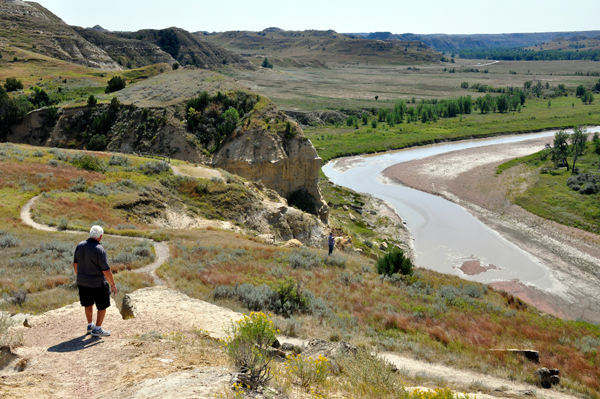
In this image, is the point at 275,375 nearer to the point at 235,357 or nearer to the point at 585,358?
the point at 235,357

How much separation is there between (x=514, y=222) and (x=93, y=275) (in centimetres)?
5278

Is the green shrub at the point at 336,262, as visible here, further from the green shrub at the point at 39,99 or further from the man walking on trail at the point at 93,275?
the green shrub at the point at 39,99

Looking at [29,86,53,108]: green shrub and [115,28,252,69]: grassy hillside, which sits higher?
[115,28,252,69]: grassy hillside

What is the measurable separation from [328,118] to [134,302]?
11359 centimetres

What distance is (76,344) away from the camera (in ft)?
28.8

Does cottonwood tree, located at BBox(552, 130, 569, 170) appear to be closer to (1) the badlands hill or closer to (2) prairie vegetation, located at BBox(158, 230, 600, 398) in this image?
(2) prairie vegetation, located at BBox(158, 230, 600, 398)

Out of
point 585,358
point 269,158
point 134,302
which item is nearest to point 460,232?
point 269,158

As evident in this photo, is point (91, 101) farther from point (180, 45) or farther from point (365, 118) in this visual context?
point (180, 45)

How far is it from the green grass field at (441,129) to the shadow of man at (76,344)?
249ft

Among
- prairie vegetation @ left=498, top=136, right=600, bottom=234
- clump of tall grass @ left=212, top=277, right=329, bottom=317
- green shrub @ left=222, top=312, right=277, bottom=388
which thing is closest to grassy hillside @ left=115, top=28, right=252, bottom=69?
prairie vegetation @ left=498, top=136, right=600, bottom=234

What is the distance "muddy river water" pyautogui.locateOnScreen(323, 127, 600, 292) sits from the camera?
127ft

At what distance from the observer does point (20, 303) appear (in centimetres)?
1198

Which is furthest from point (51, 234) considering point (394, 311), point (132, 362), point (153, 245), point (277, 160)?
point (277, 160)

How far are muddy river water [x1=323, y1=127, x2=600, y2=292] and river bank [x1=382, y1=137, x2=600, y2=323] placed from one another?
2.92 ft
